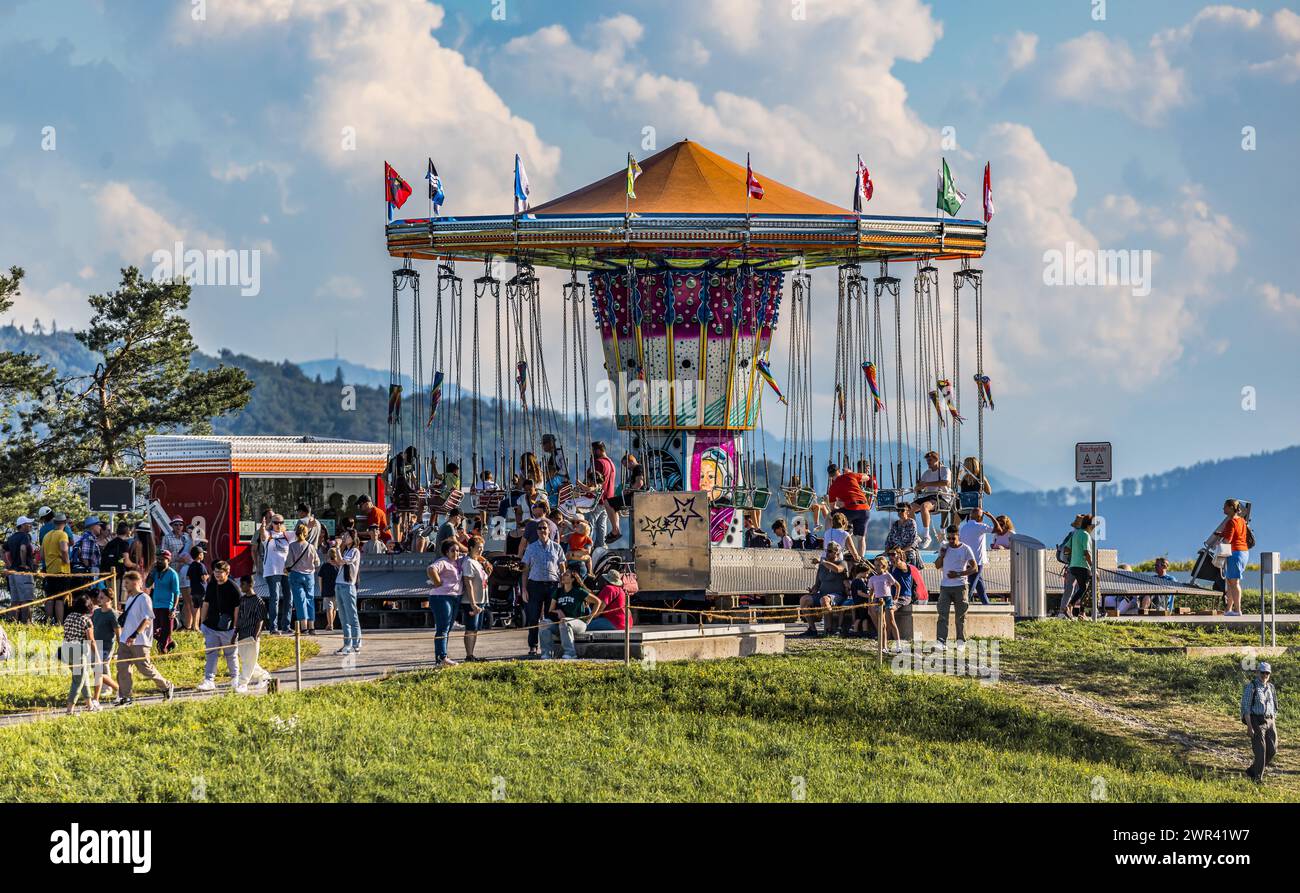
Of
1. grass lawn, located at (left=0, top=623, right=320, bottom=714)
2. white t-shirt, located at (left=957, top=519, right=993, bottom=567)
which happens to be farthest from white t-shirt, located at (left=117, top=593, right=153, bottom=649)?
white t-shirt, located at (left=957, top=519, right=993, bottom=567)

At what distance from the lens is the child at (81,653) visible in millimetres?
20344

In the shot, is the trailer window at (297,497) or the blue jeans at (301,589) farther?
the trailer window at (297,497)

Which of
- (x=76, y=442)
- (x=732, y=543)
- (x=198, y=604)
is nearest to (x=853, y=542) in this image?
(x=732, y=543)

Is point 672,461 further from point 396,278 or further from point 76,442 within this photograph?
point 76,442

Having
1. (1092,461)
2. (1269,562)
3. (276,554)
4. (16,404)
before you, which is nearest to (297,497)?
(276,554)

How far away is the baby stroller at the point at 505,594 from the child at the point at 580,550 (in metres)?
2.74

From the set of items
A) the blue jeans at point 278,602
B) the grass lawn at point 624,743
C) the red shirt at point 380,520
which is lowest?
the grass lawn at point 624,743

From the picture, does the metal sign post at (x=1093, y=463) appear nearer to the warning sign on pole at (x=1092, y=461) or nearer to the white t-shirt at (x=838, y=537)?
the warning sign on pole at (x=1092, y=461)

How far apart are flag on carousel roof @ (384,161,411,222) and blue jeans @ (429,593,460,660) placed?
12787 mm

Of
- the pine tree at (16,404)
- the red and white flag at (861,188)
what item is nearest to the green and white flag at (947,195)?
the red and white flag at (861,188)

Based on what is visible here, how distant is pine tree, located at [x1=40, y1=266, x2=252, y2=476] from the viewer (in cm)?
5250

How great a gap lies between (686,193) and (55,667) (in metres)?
15.8

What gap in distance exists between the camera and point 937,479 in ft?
103
